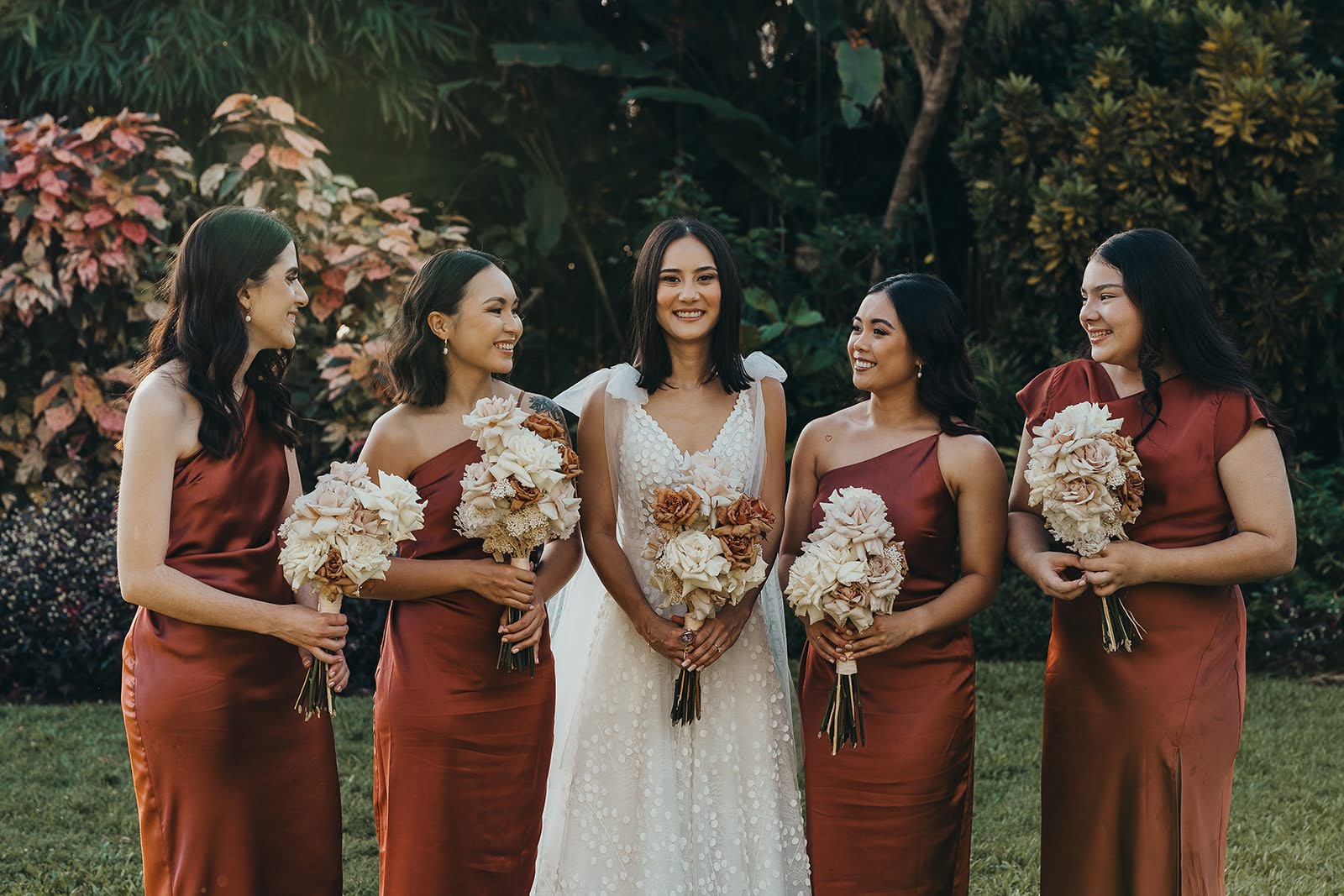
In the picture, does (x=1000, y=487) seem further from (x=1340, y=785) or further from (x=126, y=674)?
(x=1340, y=785)

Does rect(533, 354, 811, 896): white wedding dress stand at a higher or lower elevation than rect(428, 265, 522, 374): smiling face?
lower

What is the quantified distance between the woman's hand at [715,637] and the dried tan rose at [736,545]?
0.34 meters

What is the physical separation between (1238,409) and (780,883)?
2082 millimetres

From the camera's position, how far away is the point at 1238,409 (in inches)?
151

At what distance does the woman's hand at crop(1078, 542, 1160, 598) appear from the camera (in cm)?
376

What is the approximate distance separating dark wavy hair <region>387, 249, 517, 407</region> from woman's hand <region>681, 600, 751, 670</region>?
112 cm

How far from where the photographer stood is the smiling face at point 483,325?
4.18 m

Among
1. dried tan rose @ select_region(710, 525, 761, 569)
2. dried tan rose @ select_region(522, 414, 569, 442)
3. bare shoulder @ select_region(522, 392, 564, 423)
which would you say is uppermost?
bare shoulder @ select_region(522, 392, 564, 423)

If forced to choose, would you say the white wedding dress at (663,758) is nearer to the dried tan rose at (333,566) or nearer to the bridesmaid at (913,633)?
the bridesmaid at (913,633)

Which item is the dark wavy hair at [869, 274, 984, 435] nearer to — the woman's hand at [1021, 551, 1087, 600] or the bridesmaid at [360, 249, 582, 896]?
the woman's hand at [1021, 551, 1087, 600]

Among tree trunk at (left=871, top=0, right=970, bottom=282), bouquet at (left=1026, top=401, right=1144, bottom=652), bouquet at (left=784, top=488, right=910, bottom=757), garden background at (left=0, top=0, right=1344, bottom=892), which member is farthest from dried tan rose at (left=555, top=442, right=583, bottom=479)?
tree trunk at (left=871, top=0, right=970, bottom=282)

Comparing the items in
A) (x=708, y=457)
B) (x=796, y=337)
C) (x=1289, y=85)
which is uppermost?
(x=1289, y=85)

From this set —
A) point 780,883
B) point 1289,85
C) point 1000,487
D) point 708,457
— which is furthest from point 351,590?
point 1289,85

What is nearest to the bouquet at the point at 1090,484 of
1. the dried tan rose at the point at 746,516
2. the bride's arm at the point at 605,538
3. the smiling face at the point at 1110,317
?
the smiling face at the point at 1110,317
